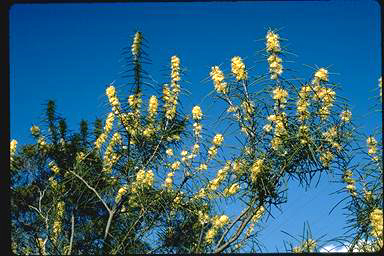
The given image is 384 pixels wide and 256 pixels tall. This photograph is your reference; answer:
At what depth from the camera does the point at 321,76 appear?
1996mm

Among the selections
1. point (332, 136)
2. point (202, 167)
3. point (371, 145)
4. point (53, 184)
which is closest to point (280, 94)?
point (332, 136)

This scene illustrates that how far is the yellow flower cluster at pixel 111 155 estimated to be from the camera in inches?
99.9

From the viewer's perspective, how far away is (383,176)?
1.82 m

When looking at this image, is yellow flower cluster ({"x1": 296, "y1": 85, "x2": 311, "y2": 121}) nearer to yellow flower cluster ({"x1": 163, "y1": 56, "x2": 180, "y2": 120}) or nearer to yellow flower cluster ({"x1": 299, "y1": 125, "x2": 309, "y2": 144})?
yellow flower cluster ({"x1": 299, "y1": 125, "x2": 309, "y2": 144})

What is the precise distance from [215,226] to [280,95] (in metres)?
0.60

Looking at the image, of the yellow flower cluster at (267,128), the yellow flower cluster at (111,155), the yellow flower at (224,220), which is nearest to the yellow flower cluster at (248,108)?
Result: the yellow flower cluster at (267,128)

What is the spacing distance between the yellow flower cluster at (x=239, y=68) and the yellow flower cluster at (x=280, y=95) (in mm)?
148

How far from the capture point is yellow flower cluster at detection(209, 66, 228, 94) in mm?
2104

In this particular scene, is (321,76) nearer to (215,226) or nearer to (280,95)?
(280,95)

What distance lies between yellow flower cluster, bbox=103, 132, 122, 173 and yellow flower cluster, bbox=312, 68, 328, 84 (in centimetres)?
99

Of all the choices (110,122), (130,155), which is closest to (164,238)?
(130,155)

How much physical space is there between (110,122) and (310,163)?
969 millimetres

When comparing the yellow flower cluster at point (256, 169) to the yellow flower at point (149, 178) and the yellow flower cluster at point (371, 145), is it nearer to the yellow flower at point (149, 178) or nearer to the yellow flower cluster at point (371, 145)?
the yellow flower cluster at point (371, 145)

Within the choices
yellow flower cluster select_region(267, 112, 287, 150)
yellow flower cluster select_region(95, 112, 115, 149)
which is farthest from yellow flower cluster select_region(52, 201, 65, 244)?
yellow flower cluster select_region(267, 112, 287, 150)
